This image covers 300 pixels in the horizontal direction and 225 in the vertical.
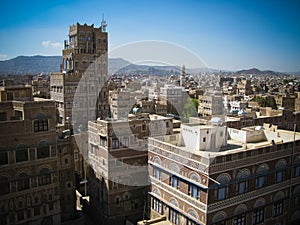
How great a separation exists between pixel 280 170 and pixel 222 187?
6.42 m

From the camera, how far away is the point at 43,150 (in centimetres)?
2419

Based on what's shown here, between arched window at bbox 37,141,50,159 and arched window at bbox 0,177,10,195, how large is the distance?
296cm

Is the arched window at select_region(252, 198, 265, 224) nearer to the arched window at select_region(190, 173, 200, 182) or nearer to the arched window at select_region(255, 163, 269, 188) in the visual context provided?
the arched window at select_region(255, 163, 269, 188)

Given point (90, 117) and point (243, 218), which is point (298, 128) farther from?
point (90, 117)

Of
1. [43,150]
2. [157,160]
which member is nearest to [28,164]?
[43,150]

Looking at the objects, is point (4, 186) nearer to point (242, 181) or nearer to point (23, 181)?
point (23, 181)

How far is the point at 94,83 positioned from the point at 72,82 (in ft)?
14.1

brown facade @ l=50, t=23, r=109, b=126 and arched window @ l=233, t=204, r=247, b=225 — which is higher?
brown facade @ l=50, t=23, r=109, b=126

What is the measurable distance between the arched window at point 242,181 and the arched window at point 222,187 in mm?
1087

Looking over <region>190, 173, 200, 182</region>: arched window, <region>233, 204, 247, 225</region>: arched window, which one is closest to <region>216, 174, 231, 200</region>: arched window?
<region>190, 173, 200, 182</region>: arched window

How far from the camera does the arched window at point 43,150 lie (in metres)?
23.9

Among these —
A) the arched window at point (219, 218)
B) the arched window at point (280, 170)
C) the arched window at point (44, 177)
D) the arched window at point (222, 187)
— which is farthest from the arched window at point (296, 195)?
the arched window at point (44, 177)

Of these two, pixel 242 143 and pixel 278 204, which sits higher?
pixel 242 143

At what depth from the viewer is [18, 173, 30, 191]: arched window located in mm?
23156
